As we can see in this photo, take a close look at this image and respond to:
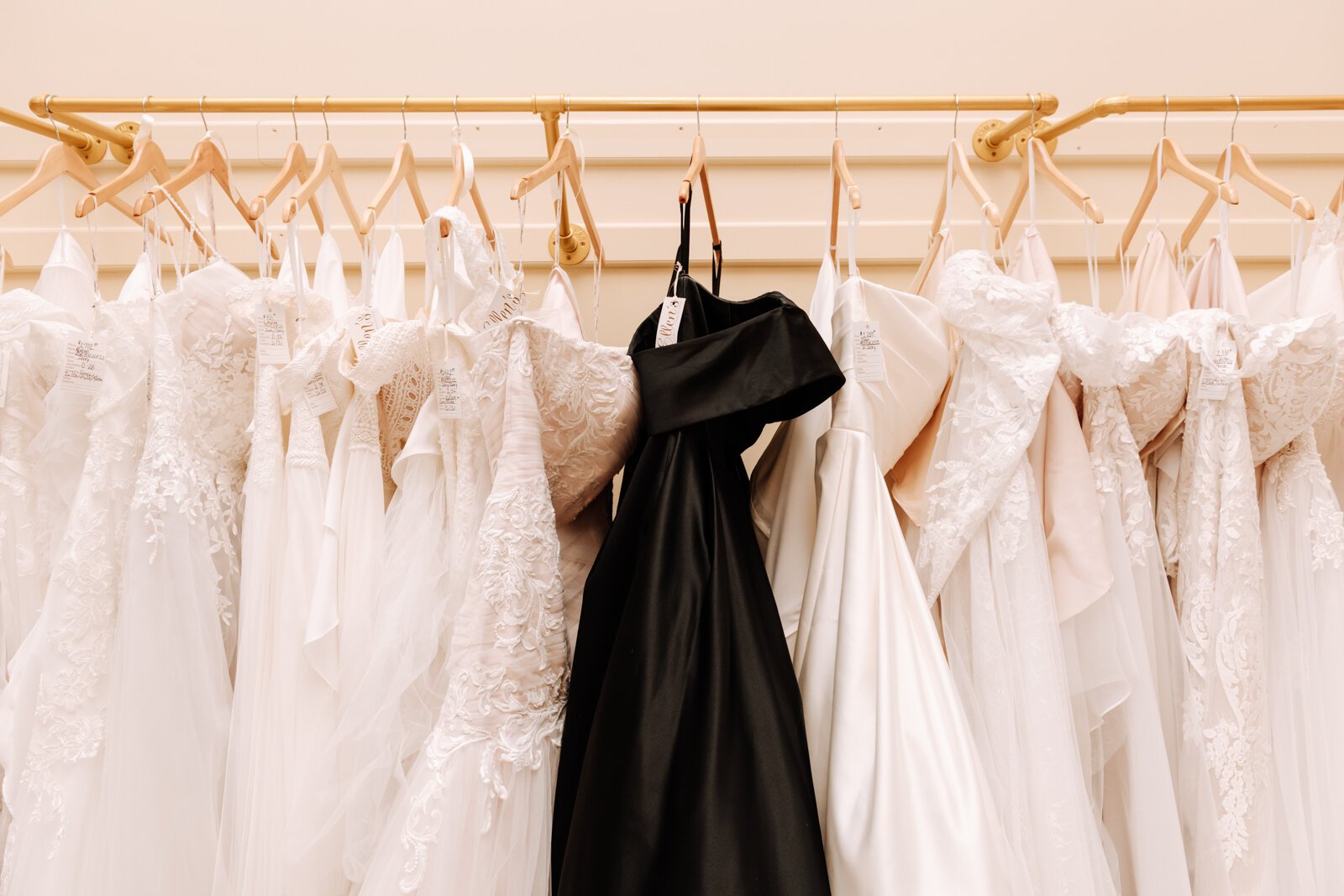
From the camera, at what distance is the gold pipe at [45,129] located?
39.0 inches

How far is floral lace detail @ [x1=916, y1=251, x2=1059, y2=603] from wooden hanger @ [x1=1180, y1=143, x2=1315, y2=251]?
1.22ft

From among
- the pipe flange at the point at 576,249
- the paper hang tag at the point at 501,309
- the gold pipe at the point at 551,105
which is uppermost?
the gold pipe at the point at 551,105

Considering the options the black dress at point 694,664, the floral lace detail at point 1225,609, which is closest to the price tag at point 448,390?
the black dress at point 694,664

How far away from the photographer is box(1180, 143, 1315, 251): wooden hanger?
0.88m

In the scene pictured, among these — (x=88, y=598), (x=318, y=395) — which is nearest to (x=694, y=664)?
(x=318, y=395)

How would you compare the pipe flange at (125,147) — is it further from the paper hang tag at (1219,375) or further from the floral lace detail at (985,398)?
the paper hang tag at (1219,375)

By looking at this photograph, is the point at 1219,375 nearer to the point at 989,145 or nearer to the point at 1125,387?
the point at 1125,387

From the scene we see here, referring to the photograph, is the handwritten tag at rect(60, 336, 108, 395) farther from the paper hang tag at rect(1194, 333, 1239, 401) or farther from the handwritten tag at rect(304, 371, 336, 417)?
the paper hang tag at rect(1194, 333, 1239, 401)

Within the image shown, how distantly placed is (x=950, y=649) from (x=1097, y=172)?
2.96 feet

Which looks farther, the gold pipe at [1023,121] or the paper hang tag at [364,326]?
the gold pipe at [1023,121]

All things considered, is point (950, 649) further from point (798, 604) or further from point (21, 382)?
point (21, 382)

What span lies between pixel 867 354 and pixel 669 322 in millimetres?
197

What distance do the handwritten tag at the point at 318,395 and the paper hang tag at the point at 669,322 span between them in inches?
13.2

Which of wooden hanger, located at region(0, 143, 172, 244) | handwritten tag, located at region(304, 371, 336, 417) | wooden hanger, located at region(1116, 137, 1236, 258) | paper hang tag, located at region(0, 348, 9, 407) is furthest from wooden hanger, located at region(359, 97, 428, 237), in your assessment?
wooden hanger, located at region(1116, 137, 1236, 258)
